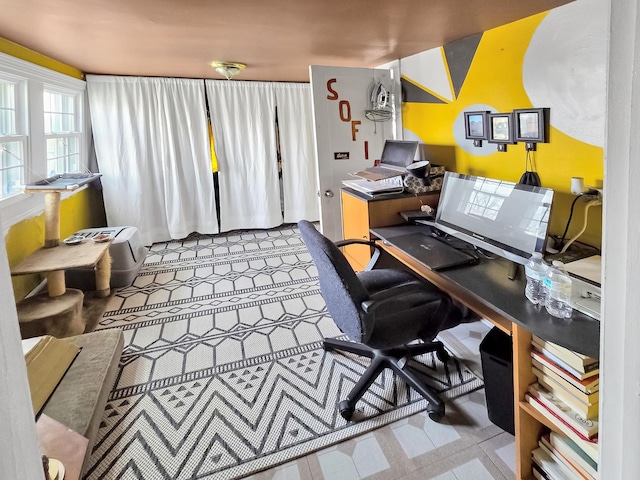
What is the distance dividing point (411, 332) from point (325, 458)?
0.64m

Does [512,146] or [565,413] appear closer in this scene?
[565,413]

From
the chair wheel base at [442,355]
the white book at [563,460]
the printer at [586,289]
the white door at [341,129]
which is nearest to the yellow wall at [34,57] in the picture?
the white door at [341,129]

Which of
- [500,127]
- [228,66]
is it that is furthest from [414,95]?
[228,66]

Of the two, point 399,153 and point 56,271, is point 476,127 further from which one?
point 56,271

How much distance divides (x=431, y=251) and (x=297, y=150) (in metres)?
3.47

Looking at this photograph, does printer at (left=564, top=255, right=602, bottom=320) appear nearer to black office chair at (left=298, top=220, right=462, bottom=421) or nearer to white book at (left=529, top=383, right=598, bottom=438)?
white book at (left=529, top=383, right=598, bottom=438)

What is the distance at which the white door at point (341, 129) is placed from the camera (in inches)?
121

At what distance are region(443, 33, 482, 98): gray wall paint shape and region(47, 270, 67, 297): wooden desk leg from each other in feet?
9.83

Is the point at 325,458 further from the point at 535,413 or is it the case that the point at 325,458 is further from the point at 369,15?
the point at 369,15

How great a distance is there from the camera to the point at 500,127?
7.29 ft

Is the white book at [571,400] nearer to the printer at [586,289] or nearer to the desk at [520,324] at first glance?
the desk at [520,324]

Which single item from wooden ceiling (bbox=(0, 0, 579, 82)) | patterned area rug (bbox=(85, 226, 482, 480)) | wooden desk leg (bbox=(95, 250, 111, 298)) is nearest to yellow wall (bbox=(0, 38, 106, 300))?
wooden ceiling (bbox=(0, 0, 579, 82))

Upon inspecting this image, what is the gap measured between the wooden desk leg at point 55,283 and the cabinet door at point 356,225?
208 cm

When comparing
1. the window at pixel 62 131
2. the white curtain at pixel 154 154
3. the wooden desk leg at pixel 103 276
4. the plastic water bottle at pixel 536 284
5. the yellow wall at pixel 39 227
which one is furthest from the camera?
the white curtain at pixel 154 154
